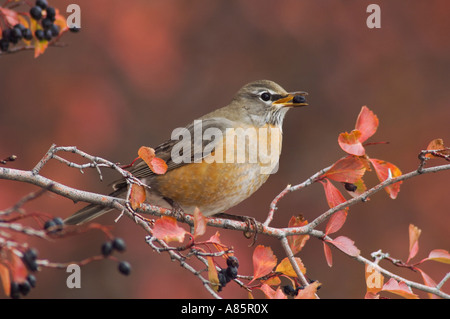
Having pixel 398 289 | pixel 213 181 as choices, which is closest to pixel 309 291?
pixel 398 289

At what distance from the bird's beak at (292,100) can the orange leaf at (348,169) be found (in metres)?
1.40

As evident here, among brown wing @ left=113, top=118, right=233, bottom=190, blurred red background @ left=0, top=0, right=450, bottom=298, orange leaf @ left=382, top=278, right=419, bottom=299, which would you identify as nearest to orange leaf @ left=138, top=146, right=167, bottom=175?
brown wing @ left=113, top=118, right=233, bottom=190

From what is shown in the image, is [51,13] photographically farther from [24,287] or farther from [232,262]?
[232,262]

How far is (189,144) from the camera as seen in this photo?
4051 millimetres

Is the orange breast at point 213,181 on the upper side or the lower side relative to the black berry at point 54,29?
lower

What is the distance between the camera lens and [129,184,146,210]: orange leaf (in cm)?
261

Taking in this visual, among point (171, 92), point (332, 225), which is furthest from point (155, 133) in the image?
point (332, 225)

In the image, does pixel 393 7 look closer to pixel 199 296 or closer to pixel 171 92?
pixel 171 92

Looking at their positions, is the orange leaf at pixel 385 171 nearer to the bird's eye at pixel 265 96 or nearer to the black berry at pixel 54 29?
the black berry at pixel 54 29

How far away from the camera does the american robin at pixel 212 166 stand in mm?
3787

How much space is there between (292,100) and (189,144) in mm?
961

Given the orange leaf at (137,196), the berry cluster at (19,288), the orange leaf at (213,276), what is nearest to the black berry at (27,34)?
the orange leaf at (137,196)

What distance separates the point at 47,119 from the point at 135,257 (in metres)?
1.72

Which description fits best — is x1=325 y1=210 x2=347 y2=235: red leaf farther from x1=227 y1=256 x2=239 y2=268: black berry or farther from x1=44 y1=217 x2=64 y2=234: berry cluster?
x1=44 y1=217 x2=64 y2=234: berry cluster
